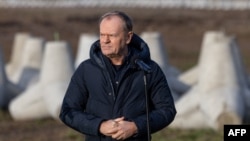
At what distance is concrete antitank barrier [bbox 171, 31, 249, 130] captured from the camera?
16297 mm

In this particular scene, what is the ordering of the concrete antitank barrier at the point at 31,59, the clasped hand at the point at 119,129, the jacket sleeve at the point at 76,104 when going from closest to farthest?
the clasped hand at the point at 119,129
the jacket sleeve at the point at 76,104
the concrete antitank barrier at the point at 31,59

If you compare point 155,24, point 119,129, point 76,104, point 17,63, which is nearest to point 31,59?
point 17,63

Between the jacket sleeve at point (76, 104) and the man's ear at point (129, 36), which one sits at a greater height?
the man's ear at point (129, 36)

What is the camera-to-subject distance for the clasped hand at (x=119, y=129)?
6.62 m

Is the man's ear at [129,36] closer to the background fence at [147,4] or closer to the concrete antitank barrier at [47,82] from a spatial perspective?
the concrete antitank barrier at [47,82]

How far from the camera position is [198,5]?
6084 cm

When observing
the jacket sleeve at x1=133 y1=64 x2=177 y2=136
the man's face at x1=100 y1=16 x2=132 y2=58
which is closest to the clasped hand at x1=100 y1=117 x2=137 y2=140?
the jacket sleeve at x1=133 y1=64 x2=177 y2=136

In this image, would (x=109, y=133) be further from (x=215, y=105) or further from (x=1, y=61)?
(x=1, y=61)

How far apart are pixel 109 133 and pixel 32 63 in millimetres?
16723

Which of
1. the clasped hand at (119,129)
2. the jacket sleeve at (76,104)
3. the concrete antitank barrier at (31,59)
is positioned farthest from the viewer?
the concrete antitank barrier at (31,59)

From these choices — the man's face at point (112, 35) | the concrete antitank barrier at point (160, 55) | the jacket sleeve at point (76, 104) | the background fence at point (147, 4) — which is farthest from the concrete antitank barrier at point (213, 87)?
the background fence at point (147, 4)

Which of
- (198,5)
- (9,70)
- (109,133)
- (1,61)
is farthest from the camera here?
(198,5)

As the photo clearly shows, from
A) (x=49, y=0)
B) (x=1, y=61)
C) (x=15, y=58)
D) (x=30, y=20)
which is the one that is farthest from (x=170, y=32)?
(x=1, y=61)

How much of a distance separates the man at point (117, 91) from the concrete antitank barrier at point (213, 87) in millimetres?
9184
